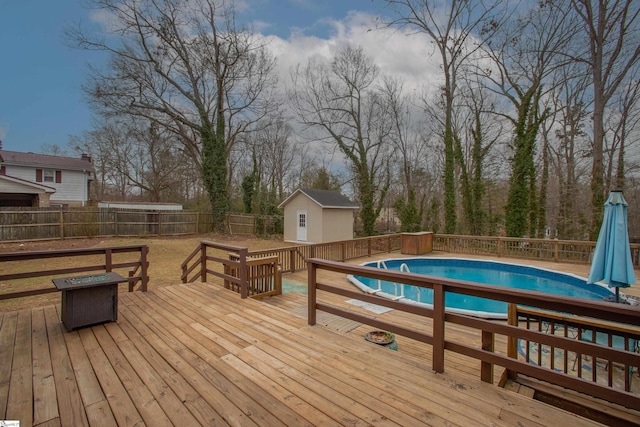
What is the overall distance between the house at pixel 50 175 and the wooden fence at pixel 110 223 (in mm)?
5312

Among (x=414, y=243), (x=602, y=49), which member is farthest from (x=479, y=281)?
(x=602, y=49)

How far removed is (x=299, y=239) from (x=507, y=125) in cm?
1317

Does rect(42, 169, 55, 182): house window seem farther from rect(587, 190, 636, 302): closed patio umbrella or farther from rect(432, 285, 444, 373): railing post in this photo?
rect(587, 190, 636, 302): closed patio umbrella

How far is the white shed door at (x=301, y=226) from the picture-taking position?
53.4ft

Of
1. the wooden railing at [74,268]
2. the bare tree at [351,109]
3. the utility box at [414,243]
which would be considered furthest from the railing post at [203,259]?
the bare tree at [351,109]

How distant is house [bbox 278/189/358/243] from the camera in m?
15.7

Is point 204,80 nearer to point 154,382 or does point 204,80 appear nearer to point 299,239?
point 299,239

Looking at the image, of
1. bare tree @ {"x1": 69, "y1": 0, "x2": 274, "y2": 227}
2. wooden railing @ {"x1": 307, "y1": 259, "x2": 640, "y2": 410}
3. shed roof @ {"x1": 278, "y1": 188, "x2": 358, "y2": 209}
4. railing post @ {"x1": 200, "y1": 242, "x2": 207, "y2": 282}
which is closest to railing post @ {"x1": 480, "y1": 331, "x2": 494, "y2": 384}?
wooden railing @ {"x1": 307, "y1": 259, "x2": 640, "y2": 410}

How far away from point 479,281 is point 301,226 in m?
9.33

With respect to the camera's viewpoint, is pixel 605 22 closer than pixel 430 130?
Yes

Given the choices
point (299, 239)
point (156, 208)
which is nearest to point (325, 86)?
point (299, 239)

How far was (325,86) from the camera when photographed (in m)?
19.2

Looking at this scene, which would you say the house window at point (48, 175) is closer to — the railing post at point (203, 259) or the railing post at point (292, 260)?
the railing post at point (292, 260)

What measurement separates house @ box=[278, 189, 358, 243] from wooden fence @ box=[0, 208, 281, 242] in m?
2.30
